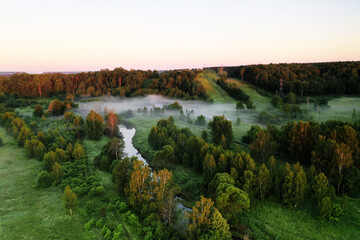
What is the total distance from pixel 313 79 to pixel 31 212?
6557 inches

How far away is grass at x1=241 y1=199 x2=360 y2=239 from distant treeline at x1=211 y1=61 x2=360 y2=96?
120 meters

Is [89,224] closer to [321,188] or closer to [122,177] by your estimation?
[122,177]

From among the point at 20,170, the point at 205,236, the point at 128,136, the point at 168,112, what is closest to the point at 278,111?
the point at 168,112

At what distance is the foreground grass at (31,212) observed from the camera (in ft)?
116

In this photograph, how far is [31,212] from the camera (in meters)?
40.7

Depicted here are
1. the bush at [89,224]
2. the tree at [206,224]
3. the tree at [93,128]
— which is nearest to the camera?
the tree at [206,224]

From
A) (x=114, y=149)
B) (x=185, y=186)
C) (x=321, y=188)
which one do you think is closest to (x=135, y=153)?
(x=114, y=149)

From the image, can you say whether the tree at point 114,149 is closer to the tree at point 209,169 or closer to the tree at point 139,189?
the tree at point 139,189

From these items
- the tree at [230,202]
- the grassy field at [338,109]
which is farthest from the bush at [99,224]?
the grassy field at [338,109]

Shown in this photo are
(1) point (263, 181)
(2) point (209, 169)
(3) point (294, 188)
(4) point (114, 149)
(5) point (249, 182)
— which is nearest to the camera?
(3) point (294, 188)

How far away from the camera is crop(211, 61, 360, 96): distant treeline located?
141250mm

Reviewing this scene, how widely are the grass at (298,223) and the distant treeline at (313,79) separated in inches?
4726

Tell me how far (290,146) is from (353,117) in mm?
56316

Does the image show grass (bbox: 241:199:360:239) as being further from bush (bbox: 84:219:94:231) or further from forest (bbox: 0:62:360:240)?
bush (bbox: 84:219:94:231)
